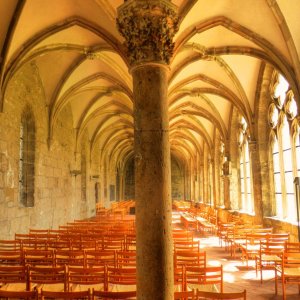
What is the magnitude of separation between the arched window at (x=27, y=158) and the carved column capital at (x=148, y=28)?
8.98m

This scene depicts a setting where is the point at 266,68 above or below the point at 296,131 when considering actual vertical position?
above

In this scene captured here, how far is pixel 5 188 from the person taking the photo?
1079 cm

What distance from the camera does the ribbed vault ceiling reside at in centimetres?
999

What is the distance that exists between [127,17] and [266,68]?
31.5ft

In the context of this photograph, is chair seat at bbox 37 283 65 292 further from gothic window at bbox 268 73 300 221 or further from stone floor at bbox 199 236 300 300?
gothic window at bbox 268 73 300 221

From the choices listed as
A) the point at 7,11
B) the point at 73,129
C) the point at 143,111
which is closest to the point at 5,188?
the point at 7,11

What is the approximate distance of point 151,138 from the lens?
4883mm

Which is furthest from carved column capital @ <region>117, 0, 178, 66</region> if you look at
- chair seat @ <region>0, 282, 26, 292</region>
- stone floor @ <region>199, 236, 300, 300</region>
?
stone floor @ <region>199, 236, 300, 300</region>

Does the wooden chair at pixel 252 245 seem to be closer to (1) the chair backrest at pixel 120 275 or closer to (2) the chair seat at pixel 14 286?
(1) the chair backrest at pixel 120 275

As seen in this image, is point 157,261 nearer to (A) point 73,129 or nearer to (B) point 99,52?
(B) point 99,52

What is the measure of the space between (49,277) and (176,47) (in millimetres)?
7395

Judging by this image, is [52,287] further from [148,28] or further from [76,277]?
[148,28]

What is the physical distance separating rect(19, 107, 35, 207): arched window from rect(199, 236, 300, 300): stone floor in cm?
681

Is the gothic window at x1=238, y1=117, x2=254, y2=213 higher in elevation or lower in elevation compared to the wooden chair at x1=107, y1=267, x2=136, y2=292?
higher
